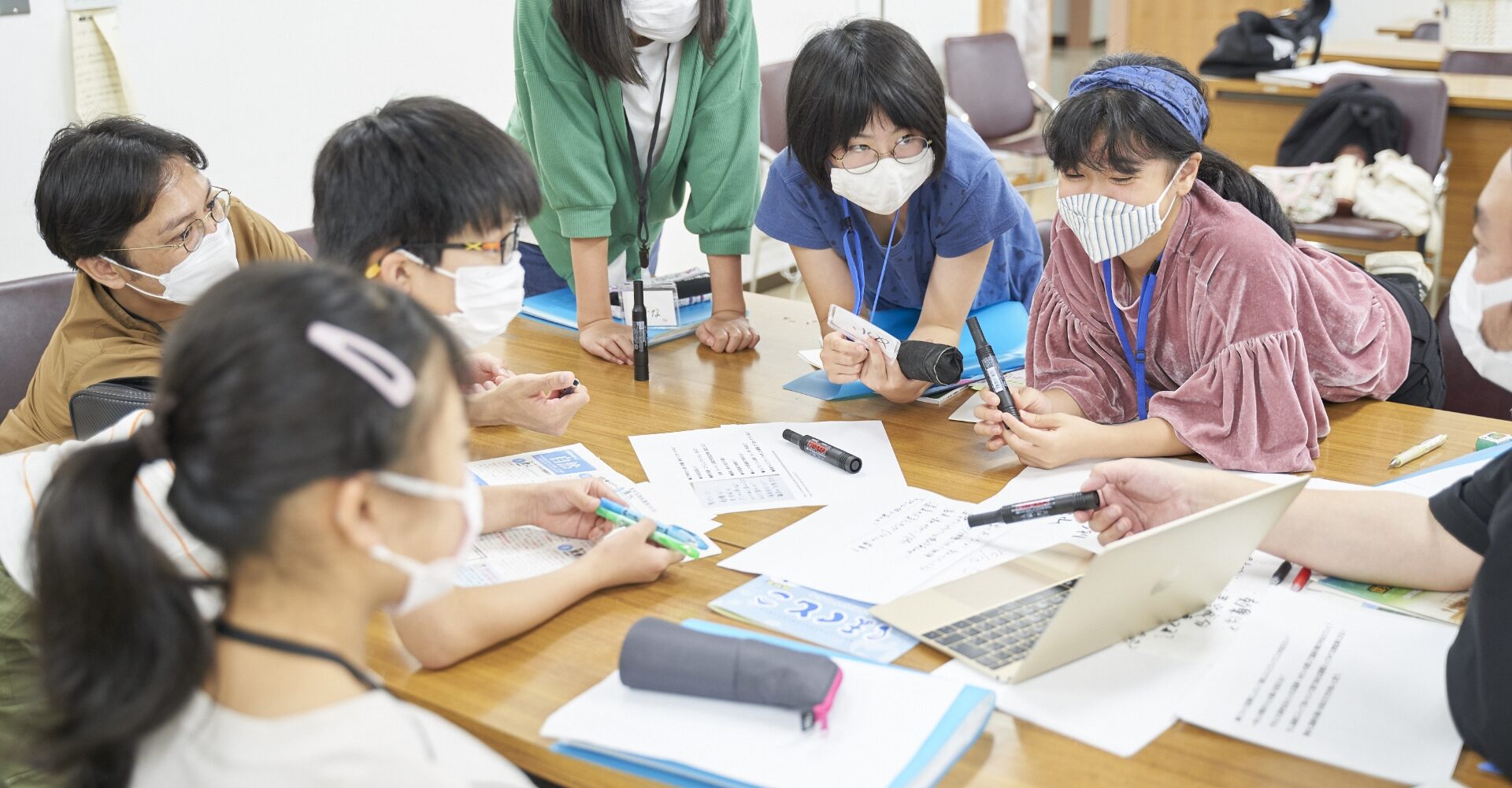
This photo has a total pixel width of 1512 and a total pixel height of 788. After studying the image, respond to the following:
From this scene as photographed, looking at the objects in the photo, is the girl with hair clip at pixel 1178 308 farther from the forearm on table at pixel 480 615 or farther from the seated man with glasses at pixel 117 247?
the seated man with glasses at pixel 117 247

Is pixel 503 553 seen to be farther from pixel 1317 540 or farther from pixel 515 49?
pixel 515 49

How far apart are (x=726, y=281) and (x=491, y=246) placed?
86cm

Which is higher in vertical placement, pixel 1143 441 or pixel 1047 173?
pixel 1143 441

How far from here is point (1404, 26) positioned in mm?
6836

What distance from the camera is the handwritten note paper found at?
107 inches

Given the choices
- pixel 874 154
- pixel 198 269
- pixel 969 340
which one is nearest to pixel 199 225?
pixel 198 269

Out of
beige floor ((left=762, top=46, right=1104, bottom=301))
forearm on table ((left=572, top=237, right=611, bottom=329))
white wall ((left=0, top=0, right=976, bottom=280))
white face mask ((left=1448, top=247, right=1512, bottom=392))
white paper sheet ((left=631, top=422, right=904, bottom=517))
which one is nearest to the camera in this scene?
white face mask ((left=1448, top=247, right=1512, bottom=392))

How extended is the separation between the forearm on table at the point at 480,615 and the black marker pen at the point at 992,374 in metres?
0.64

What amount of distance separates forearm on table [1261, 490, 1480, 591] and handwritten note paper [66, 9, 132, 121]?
2561mm

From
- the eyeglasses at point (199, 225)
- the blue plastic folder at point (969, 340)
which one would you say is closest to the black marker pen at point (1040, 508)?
the blue plastic folder at point (969, 340)

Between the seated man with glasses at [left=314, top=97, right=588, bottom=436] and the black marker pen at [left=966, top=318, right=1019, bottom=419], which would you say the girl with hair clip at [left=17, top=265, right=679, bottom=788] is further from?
the black marker pen at [left=966, top=318, right=1019, bottom=419]

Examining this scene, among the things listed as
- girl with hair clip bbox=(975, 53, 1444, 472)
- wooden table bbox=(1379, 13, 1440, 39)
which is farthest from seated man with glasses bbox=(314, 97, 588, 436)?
wooden table bbox=(1379, 13, 1440, 39)

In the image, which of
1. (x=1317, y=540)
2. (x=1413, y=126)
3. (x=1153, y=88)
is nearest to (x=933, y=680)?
(x=1317, y=540)

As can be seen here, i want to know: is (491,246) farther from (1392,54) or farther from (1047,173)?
(1047,173)
